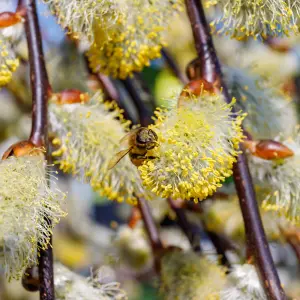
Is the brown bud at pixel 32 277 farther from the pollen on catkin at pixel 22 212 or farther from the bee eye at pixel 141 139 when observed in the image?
the bee eye at pixel 141 139

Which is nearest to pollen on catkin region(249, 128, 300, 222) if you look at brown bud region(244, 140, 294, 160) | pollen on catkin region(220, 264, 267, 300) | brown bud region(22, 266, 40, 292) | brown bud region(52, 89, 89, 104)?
brown bud region(244, 140, 294, 160)

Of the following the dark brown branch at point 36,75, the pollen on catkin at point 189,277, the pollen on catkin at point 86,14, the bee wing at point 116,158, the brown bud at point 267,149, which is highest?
the pollen on catkin at point 86,14

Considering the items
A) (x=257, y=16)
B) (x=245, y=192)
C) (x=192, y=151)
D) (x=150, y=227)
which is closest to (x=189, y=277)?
(x=150, y=227)

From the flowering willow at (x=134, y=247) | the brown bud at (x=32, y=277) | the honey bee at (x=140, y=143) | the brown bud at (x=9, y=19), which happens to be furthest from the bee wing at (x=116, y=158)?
the flowering willow at (x=134, y=247)

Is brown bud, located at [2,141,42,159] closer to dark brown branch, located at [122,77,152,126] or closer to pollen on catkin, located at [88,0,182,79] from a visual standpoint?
pollen on catkin, located at [88,0,182,79]

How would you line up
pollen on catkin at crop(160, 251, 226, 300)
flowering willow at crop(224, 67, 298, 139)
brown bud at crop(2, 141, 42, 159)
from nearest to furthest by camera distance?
1. brown bud at crop(2, 141, 42, 159)
2. pollen on catkin at crop(160, 251, 226, 300)
3. flowering willow at crop(224, 67, 298, 139)
